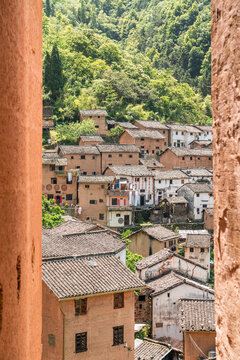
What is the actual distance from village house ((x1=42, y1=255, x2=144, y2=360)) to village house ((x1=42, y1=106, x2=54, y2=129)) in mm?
40951

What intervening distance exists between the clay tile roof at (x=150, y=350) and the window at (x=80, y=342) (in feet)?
18.2

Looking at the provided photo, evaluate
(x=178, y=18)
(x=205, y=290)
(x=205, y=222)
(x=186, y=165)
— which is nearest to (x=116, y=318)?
(x=205, y=290)

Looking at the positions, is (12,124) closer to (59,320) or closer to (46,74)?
(59,320)

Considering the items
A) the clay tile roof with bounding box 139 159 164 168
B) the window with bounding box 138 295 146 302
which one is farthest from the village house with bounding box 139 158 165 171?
the window with bounding box 138 295 146 302

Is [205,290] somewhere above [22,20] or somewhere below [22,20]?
below

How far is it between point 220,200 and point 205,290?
2383cm

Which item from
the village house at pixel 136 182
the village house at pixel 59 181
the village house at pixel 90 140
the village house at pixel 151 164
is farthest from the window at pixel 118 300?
the village house at pixel 90 140

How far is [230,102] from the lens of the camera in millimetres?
2141

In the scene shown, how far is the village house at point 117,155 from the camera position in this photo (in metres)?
46.1

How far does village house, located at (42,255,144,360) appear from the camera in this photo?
14.4m

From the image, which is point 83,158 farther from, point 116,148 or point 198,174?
point 198,174

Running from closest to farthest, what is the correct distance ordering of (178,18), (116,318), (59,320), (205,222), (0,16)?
1. (0,16)
2. (59,320)
3. (116,318)
4. (205,222)
5. (178,18)

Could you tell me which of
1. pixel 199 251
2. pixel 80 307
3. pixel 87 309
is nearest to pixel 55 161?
pixel 199 251

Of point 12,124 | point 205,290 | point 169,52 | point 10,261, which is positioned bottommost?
point 205,290
